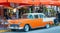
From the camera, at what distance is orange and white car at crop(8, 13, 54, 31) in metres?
19.0

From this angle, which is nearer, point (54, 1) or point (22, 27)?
point (22, 27)

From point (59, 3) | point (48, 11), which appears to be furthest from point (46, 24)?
point (48, 11)

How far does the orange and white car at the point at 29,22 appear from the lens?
62.2 feet

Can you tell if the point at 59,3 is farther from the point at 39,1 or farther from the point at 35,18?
the point at 35,18

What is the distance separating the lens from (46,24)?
2225cm

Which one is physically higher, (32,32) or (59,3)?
(59,3)

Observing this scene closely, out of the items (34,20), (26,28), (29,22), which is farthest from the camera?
(34,20)

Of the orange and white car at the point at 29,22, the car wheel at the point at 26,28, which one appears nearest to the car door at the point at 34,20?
the orange and white car at the point at 29,22

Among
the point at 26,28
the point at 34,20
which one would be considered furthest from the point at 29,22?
the point at 34,20

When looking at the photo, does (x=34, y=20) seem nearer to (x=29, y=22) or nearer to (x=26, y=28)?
(x=29, y=22)

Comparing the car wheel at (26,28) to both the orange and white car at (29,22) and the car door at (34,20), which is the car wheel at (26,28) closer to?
the orange and white car at (29,22)

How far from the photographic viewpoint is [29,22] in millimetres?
19672

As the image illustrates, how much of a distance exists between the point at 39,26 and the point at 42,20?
23.4 inches

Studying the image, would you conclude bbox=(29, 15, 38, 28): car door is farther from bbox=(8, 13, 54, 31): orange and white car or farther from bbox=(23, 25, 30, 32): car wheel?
bbox=(23, 25, 30, 32): car wheel
